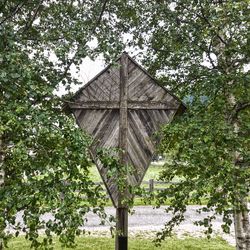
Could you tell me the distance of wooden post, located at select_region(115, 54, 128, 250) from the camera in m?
5.02

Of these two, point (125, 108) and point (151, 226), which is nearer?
point (125, 108)

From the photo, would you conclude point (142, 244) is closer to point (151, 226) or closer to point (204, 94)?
point (151, 226)

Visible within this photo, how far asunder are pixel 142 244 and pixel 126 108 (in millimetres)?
8684

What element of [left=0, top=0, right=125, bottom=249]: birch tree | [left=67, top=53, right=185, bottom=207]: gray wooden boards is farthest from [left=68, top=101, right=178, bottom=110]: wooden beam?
[left=0, top=0, right=125, bottom=249]: birch tree

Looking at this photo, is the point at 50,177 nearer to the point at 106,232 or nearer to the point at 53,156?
the point at 53,156

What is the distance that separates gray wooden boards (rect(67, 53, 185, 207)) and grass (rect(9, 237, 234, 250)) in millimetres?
7692

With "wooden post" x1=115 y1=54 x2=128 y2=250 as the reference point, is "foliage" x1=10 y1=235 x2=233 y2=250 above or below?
below

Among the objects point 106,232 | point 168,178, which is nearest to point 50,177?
point 168,178

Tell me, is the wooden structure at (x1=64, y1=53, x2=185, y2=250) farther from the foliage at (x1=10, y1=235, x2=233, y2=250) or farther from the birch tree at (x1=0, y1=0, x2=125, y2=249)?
the foliage at (x1=10, y1=235, x2=233, y2=250)

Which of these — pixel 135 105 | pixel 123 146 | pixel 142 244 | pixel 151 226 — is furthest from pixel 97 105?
pixel 151 226

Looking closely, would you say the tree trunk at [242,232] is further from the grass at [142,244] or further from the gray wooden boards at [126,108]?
the grass at [142,244]

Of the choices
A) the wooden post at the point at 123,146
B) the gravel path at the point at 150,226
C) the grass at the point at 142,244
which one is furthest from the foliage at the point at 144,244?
the wooden post at the point at 123,146

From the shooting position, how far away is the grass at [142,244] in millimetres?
12031

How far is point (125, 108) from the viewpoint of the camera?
537 centimetres
